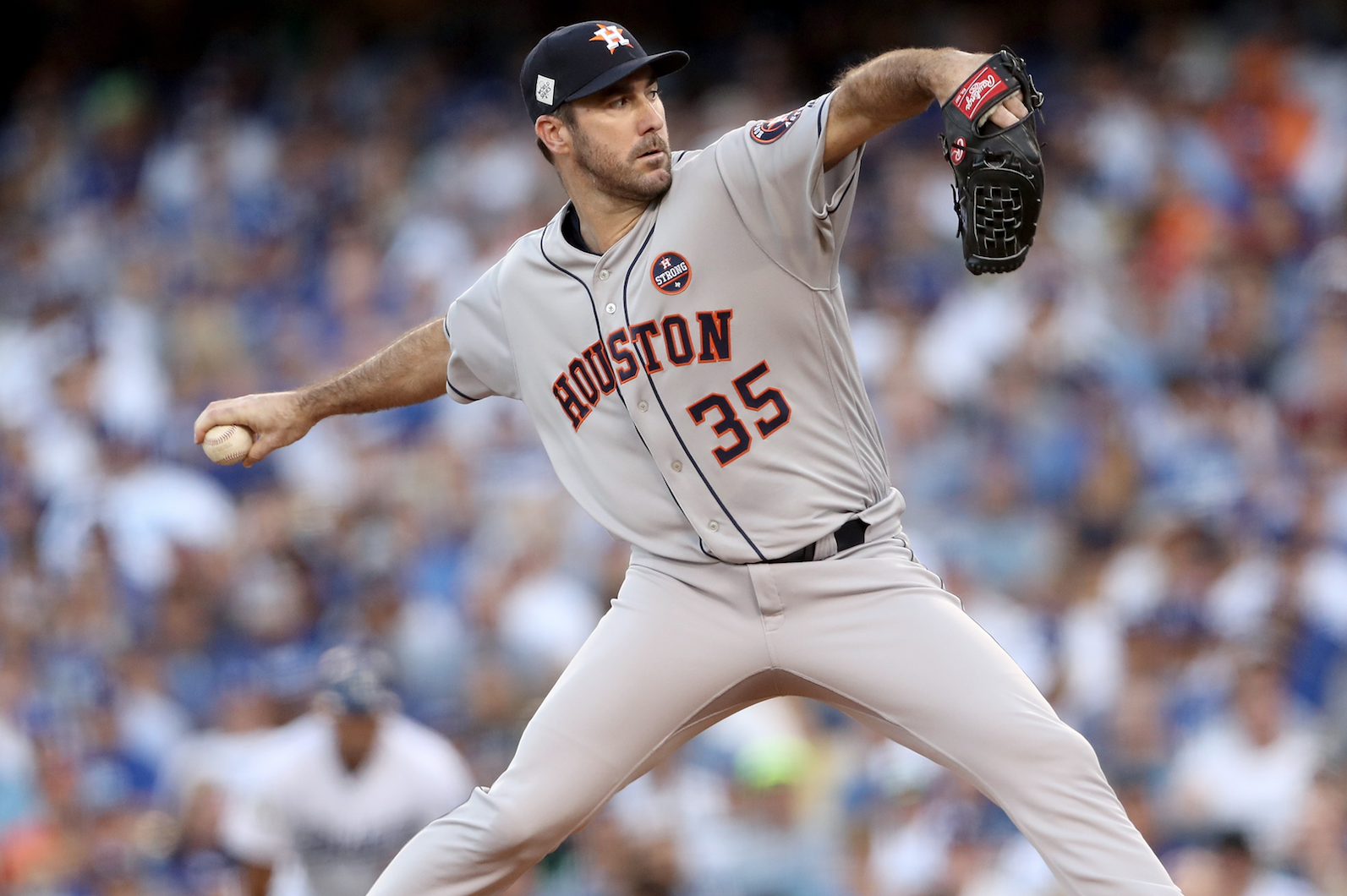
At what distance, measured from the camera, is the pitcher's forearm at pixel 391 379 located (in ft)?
10.9

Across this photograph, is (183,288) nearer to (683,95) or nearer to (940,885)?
(683,95)

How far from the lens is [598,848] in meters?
5.37

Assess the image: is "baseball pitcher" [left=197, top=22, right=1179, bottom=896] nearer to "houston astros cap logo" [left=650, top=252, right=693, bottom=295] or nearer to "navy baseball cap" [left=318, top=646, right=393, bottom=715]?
"houston astros cap logo" [left=650, top=252, right=693, bottom=295]

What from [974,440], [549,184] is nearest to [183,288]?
[549,184]

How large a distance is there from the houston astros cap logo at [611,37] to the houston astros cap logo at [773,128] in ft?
1.05

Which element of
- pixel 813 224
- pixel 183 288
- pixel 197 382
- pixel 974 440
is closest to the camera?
pixel 813 224

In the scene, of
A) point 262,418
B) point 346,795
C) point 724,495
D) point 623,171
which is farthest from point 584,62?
point 346,795

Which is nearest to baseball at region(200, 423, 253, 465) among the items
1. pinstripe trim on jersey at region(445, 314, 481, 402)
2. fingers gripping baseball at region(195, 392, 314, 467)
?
fingers gripping baseball at region(195, 392, 314, 467)

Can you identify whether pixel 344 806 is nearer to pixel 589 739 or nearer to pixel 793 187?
pixel 589 739

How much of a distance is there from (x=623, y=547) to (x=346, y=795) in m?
2.03

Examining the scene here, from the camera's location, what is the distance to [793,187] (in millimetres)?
2795

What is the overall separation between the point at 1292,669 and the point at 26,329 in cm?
750

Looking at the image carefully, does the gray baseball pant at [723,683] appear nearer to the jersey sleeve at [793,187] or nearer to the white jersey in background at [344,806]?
the jersey sleeve at [793,187]

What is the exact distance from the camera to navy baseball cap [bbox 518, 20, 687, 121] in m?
2.95
